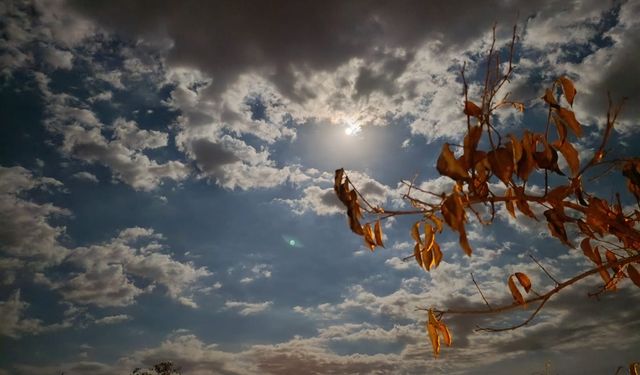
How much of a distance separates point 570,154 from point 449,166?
0.80 meters

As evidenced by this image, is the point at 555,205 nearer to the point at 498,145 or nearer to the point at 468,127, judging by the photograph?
Result: the point at 498,145

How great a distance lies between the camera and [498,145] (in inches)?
77.9

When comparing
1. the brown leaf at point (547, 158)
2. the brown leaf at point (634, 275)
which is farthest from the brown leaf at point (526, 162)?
the brown leaf at point (634, 275)

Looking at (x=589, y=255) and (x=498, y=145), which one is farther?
(x=589, y=255)

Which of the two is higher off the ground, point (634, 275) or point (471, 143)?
point (471, 143)

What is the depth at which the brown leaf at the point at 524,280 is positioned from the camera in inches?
105

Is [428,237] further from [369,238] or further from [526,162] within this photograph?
[526,162]

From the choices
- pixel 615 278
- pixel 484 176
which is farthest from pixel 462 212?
pixel 615 278

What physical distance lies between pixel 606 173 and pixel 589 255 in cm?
55

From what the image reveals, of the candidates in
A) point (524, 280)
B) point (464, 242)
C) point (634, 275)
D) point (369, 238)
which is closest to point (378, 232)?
point (369, 238)

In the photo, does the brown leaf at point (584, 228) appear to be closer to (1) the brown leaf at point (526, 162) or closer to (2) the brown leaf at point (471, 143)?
(1) the brown leaf at point (526, 162)

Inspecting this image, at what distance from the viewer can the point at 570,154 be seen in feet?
6.84

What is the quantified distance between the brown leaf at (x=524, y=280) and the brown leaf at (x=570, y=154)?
3.17 feet

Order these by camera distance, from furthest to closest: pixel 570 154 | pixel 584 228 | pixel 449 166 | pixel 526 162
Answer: pixel 584 228 → pixel 570 154 → pixel 526 162 → pixel 449 166
